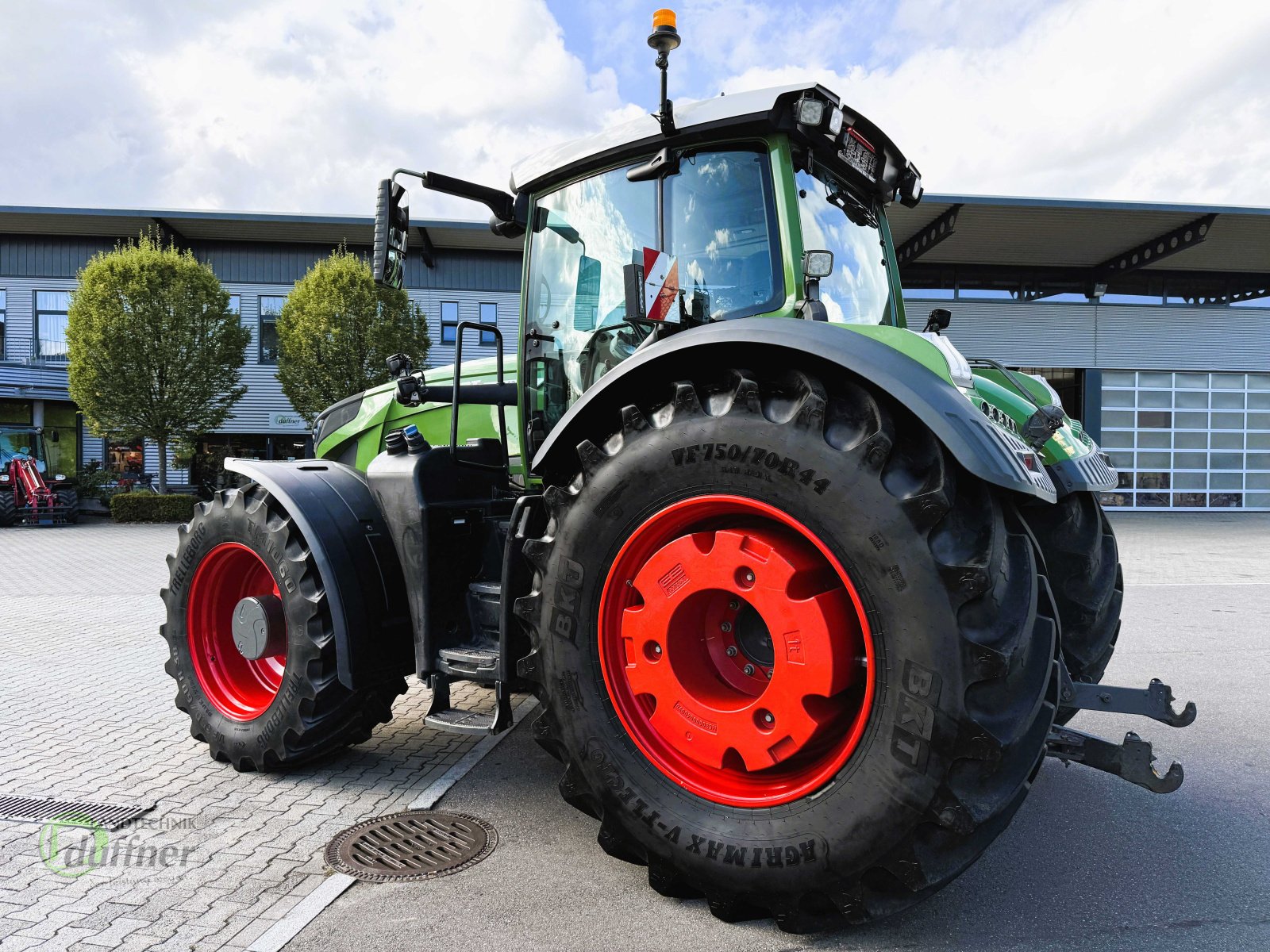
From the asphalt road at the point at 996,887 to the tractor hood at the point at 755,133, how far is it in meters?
2.53

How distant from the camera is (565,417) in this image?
2727mm

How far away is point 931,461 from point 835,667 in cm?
60

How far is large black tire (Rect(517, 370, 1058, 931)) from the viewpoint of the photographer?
2.06 m

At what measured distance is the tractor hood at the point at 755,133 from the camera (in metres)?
2.89

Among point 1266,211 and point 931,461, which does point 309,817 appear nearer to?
point 931,461

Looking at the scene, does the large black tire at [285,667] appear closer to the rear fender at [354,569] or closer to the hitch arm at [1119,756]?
the rear fender at [354,569]

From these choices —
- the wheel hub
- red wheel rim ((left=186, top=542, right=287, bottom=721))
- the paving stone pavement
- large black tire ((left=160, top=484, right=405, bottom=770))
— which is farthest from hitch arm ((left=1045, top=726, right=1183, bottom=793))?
red wheel rim ((left=186, top=542, right=287, bottom=721))

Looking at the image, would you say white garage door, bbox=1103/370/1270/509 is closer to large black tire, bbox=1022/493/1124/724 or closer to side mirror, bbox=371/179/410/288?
large black tire, bbox=1022/493/1124/724

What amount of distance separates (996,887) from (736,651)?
1.09 meters

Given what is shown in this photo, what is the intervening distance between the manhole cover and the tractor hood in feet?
8.46

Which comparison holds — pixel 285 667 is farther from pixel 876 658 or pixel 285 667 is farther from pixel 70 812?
pixel 876 658

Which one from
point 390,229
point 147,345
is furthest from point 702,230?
point 147,345

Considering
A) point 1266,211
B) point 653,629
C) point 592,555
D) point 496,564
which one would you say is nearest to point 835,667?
point 653,629

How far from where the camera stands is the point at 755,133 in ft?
9.68
